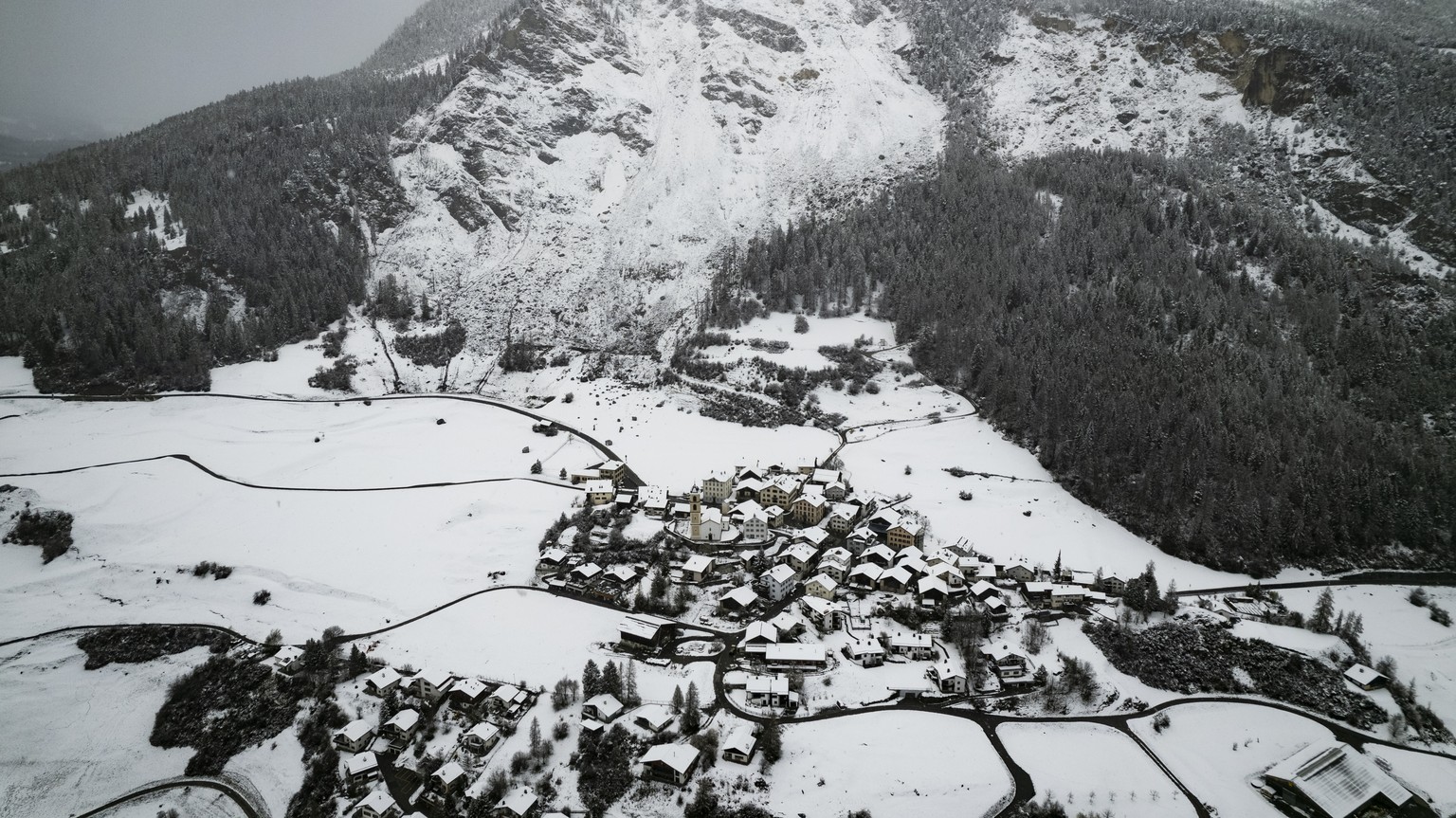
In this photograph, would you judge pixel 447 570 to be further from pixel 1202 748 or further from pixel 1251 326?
pixel 1251 326

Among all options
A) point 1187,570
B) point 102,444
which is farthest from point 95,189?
point 1187,570

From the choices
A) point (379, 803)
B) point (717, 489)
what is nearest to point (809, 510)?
point (717, 489)

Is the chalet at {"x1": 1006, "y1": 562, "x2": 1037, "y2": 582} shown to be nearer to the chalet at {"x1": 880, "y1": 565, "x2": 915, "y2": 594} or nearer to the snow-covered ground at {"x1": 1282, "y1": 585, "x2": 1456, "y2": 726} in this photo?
the chalet at {"x1": 880, "y1": 565, "x2": 915, "y2": 594}

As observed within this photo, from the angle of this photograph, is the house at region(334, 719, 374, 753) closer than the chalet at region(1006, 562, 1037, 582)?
Yes

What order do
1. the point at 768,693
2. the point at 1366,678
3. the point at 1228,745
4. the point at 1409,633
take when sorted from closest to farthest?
1. the point at 1228,745
2. the point at 768,693
3. the point at 1366,678
4. the point at 1409,633

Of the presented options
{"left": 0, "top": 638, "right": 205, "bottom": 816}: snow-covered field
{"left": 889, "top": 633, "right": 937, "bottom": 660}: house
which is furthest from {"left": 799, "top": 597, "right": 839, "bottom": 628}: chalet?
{"left": 0, "top": 638, "right": 205, "bottom": 816}: snow-covered field

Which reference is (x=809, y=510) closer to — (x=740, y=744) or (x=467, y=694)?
(x=740, y=744)
